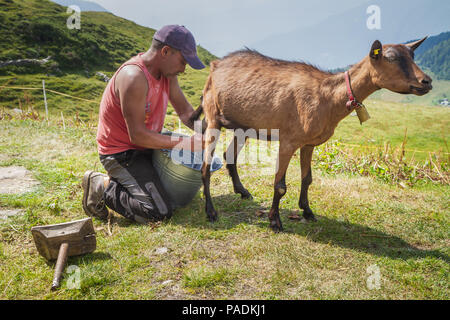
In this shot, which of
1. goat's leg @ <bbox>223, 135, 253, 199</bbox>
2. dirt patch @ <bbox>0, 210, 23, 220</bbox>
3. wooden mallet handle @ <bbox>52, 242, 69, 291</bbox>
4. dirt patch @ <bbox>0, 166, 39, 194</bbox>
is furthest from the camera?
goat's leg @ <bbox>223, 135, 253, 199</bbox>

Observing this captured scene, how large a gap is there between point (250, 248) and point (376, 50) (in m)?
2.72

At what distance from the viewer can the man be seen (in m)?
3.77

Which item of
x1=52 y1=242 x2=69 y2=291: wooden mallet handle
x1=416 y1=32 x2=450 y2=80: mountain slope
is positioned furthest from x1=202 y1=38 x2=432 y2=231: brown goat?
x1=416 y1=32 x2=450 y2=80: mountain slope

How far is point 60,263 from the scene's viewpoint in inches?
114

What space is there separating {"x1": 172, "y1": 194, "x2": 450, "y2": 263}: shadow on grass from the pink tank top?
1336 millimetres

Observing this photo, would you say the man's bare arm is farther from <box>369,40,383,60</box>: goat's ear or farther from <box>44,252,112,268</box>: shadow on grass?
<box>369,40,383,60</box>: goat's ear

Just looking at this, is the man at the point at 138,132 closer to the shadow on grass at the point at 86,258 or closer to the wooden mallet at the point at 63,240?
the shadow on grass at the point at 86,258

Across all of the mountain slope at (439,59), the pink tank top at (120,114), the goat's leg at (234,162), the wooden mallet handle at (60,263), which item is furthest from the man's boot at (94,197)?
the mountain slope at (439,59)

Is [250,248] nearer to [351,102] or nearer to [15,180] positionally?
[351,102]

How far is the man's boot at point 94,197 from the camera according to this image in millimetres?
4207

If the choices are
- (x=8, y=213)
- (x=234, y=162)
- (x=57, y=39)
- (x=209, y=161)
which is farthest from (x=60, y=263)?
(x=57, y=39)

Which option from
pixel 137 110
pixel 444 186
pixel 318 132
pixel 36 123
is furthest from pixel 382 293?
pixel 36 123

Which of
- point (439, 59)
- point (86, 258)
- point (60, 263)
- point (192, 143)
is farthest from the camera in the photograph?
point (439, 59)

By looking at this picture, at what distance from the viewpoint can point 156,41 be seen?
3836mm
